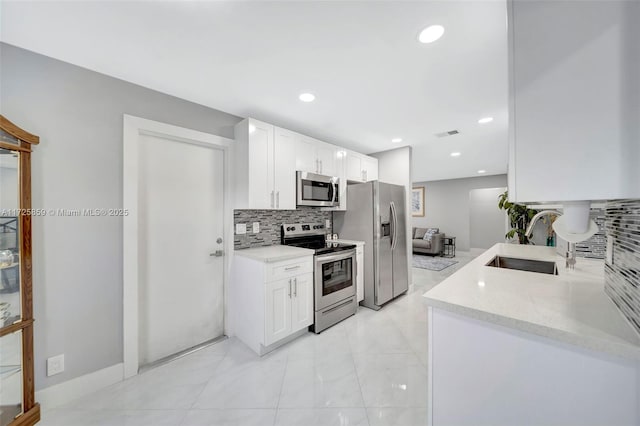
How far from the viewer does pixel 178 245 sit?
228cm

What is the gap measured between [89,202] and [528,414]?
2790mm

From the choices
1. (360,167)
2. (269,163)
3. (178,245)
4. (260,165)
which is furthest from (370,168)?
(178,245)

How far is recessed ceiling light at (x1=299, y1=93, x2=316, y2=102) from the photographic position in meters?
2.15

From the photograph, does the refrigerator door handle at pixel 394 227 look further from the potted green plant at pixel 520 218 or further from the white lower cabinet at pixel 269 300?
the potted green plant at pixel 520 218

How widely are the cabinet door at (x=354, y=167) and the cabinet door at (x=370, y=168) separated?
0.37 ft

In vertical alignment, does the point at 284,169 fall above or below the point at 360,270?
above

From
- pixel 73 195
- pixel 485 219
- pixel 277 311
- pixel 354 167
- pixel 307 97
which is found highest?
pixel 307 97

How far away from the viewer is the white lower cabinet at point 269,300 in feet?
7.17

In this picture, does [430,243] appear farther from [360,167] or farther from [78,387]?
[78,387]

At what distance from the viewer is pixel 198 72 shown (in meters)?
1.82

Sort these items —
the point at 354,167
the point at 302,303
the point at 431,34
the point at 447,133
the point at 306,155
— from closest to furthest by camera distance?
1. the point at 431,34
2. the point at 302,303
3. the point at 306,155
4. the point at 447,133
5. the point at 354,167

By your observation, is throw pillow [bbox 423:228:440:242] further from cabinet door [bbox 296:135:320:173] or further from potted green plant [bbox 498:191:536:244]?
cabinet door [bbox 296:135:320:173]

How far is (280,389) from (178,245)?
1.55 meters

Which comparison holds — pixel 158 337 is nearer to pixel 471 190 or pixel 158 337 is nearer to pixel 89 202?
pixel 89 202
